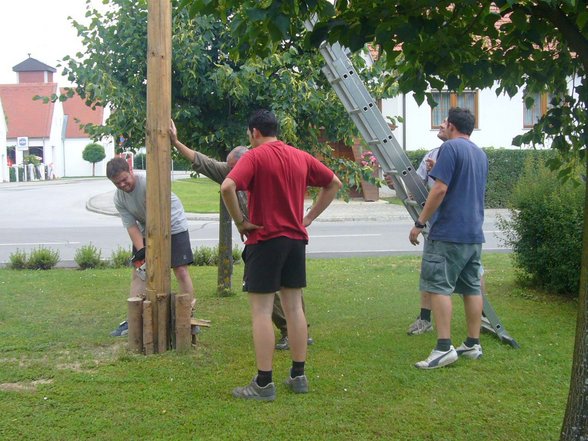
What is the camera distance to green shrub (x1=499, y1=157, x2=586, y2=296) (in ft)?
27.2

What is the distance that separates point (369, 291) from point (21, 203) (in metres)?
24.2

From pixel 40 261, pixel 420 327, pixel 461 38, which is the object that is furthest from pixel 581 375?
pixel 40 261

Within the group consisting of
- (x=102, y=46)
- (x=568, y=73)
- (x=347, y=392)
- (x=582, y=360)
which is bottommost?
(x=347, y=392)

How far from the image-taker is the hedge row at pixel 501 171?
2472 cm

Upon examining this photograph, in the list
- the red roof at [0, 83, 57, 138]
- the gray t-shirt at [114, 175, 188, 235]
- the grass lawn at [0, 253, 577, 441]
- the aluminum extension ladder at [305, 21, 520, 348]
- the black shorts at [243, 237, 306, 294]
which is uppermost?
the red roof at [0, 83, 57, 138]

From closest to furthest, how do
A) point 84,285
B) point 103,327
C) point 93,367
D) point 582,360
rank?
point 582,360 → point 93,367 → point 103,327 → point 84,285

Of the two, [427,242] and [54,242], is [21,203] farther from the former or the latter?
[427,242]

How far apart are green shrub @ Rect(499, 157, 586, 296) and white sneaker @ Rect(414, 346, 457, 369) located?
307 centimetres

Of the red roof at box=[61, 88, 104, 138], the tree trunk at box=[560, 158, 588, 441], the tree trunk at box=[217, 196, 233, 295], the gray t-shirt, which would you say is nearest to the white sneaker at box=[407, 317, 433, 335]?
the gray t-shirt

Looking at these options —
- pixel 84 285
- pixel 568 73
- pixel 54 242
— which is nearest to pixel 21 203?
pixel 54 242

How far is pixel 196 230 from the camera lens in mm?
19672

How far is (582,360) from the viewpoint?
356cm

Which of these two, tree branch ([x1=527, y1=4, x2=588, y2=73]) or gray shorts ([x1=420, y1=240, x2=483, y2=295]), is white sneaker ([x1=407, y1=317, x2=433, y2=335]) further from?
tree branch ([x1=527, y1=4, x2=588, y2=73])

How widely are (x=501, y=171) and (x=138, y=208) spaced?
65.0 feet
